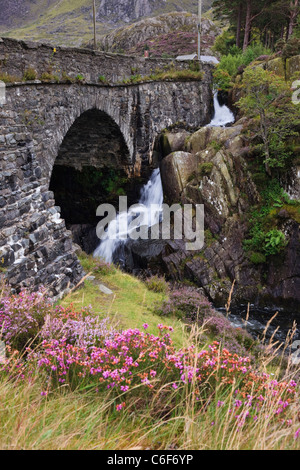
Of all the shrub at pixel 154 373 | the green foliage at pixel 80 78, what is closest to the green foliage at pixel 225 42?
the green foliage at pixel 80 78

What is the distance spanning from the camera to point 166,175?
691 inches

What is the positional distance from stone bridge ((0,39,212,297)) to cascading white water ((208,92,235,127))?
0.72 m

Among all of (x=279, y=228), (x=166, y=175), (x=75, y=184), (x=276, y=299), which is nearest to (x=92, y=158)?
(x=75, y=184)

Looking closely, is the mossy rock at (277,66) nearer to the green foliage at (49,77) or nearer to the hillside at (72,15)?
the green foliage at (49,77)

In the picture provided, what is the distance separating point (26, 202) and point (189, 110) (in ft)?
49.5

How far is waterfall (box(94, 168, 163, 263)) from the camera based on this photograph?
17300 millimetres

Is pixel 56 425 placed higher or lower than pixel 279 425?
higher

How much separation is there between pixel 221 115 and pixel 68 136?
10857 mm

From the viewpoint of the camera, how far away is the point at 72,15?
392 feet

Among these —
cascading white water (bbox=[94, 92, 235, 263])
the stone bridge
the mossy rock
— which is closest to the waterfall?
cascading white water (bbox=[94, 92, 235, 263])

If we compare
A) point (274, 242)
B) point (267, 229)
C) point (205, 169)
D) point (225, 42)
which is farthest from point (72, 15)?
point (274, 242)

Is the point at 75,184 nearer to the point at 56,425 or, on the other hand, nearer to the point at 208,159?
the point at 208,159

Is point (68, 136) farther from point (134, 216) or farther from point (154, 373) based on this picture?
point (154, 373)

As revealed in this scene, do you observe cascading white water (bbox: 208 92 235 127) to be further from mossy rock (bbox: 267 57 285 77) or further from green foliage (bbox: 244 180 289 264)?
green foliage (bbox: 244 180 289 264)
